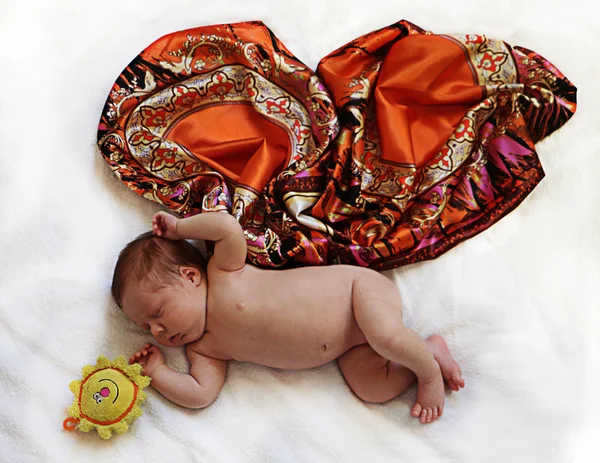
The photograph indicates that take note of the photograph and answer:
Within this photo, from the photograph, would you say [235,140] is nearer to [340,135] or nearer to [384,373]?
[340,135]

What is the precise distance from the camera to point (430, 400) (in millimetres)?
1144

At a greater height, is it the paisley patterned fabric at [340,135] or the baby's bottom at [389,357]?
the paisley patterned fabric at [340,135]

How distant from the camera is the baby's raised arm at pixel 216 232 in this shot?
1156 mm

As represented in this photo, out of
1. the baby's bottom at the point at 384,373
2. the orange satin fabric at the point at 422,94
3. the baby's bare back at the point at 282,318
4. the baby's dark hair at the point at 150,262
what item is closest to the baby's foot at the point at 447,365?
the baby's bottom at the point at 384,373

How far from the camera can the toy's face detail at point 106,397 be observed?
3.60ft

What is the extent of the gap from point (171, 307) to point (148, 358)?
0.46 feet

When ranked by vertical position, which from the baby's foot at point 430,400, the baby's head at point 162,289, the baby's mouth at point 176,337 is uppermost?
the baby's head at point 162,289

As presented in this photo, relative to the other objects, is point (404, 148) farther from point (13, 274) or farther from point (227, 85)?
point (13, 274)

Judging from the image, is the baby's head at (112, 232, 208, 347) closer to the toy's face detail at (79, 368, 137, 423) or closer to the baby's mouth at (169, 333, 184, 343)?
the baby's mouth at (169, 333, 184, 343)

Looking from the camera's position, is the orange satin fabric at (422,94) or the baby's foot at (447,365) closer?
the baby's foot at (447,365)

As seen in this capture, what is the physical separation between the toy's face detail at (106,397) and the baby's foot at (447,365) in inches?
22.9

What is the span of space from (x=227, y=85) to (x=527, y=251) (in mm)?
742

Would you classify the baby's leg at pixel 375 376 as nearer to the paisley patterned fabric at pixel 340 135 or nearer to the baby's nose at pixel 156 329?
the paisley patterned fabric at pixel 340 135

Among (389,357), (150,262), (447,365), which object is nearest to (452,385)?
(447,365)
